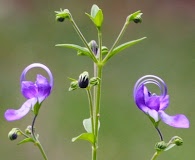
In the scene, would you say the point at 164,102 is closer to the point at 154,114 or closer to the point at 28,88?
the point at 154,114

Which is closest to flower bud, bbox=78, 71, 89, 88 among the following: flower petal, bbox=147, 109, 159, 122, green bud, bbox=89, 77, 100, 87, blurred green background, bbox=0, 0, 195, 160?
green bud, bbox=89, 77, 100, 87

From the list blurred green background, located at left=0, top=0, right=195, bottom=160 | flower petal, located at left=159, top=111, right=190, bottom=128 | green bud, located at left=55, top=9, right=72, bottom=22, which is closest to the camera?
flower petal, located at left=159, top=111, right=190, bottom=128

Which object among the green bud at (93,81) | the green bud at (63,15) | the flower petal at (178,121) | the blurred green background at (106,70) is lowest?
the flower petal at (178,121)

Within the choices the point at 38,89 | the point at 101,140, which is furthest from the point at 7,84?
the point at 38,89

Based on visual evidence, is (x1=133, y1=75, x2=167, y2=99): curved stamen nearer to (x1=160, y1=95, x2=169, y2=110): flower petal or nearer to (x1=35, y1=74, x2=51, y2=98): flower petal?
(x1=160, y1=95, x2=169, y2=110): flower petal

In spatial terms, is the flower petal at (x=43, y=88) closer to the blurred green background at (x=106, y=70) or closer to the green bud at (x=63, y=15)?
the green bud at (x=63, y=15)

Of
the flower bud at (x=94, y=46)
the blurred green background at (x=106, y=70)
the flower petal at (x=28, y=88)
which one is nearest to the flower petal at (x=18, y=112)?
the flower petal at (x=28, y=88)

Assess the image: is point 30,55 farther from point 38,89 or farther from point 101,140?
point 38,89

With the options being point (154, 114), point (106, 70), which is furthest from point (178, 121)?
point (106, 70)

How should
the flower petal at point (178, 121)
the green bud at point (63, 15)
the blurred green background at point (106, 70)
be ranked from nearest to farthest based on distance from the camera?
1. the flower petal at point (178, 121)
2. the green bud at point (63, 15)
3. the blurred green background at point (106, 70)
